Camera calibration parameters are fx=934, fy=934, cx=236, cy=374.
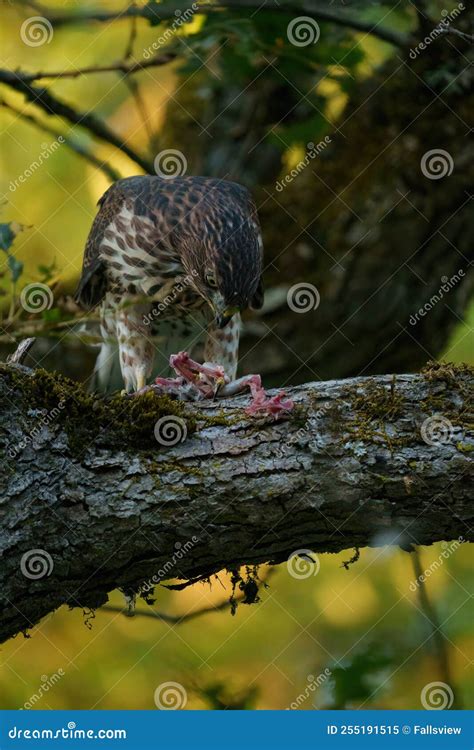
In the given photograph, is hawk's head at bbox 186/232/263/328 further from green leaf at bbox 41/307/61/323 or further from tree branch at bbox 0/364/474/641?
green leaf at bbox 41/307/61/323

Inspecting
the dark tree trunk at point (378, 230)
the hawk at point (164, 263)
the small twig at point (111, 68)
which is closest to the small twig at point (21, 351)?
the hawk at point (164, 263)

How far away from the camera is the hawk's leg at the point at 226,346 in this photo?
230 inches

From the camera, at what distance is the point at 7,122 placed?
731 centimetres

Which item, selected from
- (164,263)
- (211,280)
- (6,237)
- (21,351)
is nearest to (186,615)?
(21,351)

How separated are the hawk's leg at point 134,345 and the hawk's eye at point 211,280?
0.65 meters

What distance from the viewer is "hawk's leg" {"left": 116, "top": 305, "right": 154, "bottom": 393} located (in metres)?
5.83

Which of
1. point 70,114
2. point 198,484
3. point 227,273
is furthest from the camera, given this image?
point 70,114

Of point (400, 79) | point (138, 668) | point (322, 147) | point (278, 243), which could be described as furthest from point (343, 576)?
point (400, 79)

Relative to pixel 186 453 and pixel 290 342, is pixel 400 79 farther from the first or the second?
pixel 186 453

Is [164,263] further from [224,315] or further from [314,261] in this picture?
[314,261]

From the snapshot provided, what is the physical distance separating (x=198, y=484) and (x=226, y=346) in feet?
7.56

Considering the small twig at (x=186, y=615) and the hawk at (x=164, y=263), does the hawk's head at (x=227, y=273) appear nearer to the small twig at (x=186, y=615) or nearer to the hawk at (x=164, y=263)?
the hawk at (x=164, y=263)

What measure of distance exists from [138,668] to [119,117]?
15.0ft

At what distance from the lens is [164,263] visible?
575 centimetres
